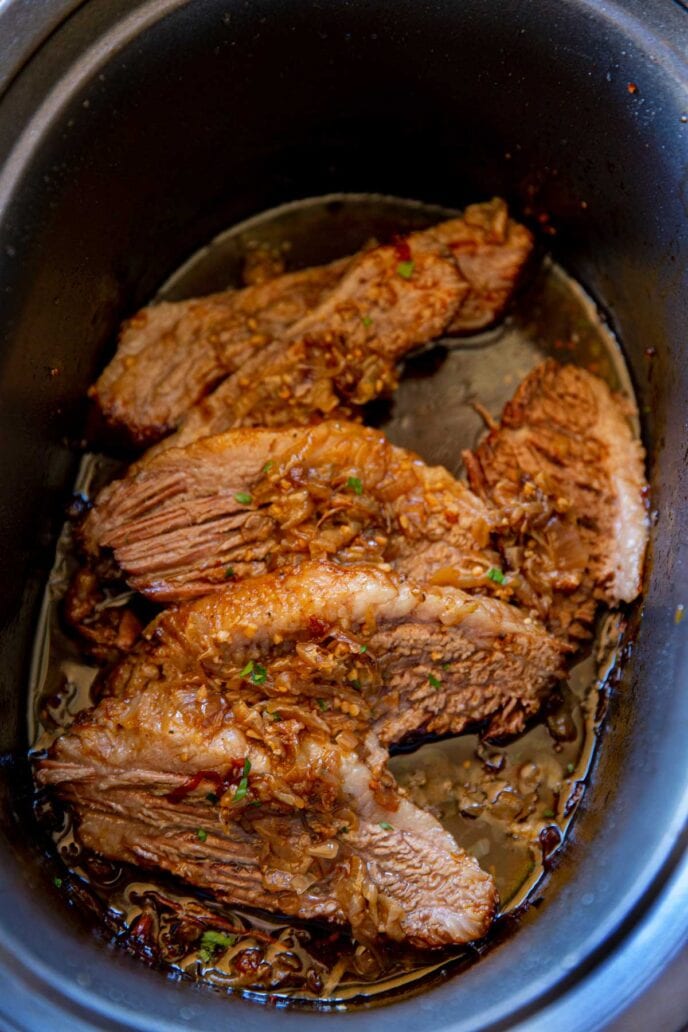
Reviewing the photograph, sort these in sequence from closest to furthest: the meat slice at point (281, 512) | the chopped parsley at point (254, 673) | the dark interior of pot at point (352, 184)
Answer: the dark interior of pot at point (352, 184) < the chopped parsley at point (254, 673) < the meat slice at point (281, 512)

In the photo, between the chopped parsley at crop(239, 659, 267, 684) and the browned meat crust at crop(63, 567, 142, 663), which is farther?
the browned meat crust at crop(63, 567, 142, 663)

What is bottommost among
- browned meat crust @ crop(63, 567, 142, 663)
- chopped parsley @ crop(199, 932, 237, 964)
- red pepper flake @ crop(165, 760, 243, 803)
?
chopped parsley @ crop(199, 932, 237, 964)

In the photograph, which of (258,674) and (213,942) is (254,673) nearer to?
(258,674)

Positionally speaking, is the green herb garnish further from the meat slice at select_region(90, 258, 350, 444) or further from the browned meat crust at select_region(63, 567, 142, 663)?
the meat slice at select_region(90, 258, 350, 444)

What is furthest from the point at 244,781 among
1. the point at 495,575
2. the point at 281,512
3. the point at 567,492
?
the point at 567,492

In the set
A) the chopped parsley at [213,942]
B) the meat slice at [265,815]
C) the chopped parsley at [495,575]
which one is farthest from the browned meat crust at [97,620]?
the chopped parsley at [495,575]

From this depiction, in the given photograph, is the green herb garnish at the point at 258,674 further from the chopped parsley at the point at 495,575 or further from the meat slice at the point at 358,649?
the chopped parsley at the point at 495,575

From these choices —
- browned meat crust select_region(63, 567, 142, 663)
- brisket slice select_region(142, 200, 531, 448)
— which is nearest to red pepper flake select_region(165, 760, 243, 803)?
browned meat crust select_region(63, 567, 142, 663)
